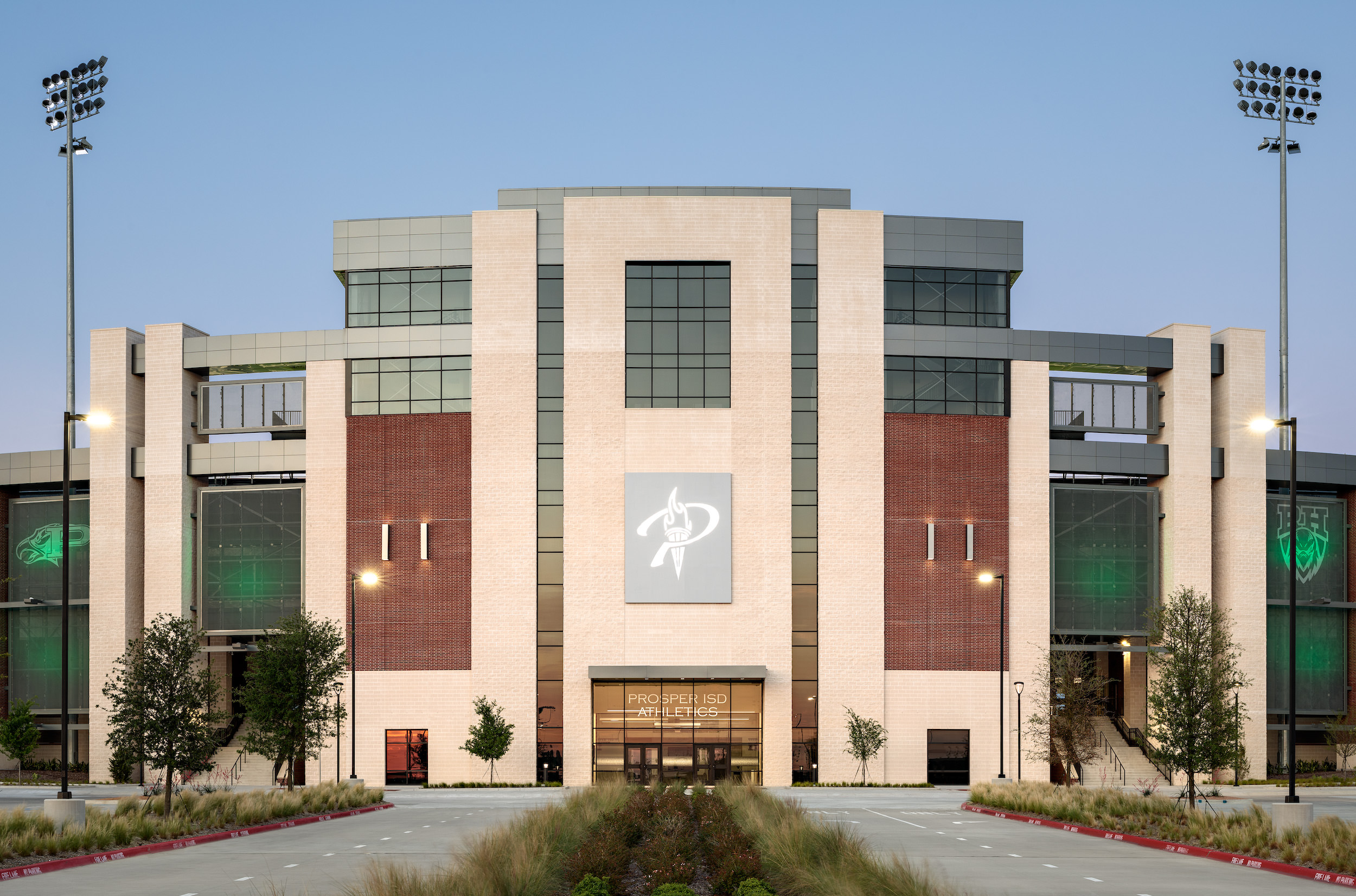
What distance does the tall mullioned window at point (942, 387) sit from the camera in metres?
53.3

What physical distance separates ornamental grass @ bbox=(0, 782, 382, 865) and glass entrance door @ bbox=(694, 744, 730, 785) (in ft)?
63.2

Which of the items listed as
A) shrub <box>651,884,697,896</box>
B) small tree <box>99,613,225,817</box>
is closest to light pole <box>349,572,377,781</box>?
small tree <box>99,613,225,817</box>

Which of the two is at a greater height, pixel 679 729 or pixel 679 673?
pixel 679 673

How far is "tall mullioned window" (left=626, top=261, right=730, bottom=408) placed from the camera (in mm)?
52906

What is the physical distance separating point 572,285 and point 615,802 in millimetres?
29879

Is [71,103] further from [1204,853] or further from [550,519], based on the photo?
[1204,853]

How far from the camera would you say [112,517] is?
2126 inches

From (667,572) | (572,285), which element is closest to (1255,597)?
(667,572)

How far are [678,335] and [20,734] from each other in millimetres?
33582

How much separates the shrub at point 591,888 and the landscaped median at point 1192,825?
11733mm

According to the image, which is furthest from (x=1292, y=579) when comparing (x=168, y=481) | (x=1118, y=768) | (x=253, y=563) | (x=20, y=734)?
(x=20, y=734)

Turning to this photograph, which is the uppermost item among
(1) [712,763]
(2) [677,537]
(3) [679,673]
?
(2) [677,537]

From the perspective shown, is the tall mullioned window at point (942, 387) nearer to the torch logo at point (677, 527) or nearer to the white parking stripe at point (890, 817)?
the torch logo at point (677, 527)

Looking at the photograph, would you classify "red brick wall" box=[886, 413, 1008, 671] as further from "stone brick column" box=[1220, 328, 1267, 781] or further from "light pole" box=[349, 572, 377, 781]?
"light pole" box=[349, 572, 377, 781]
